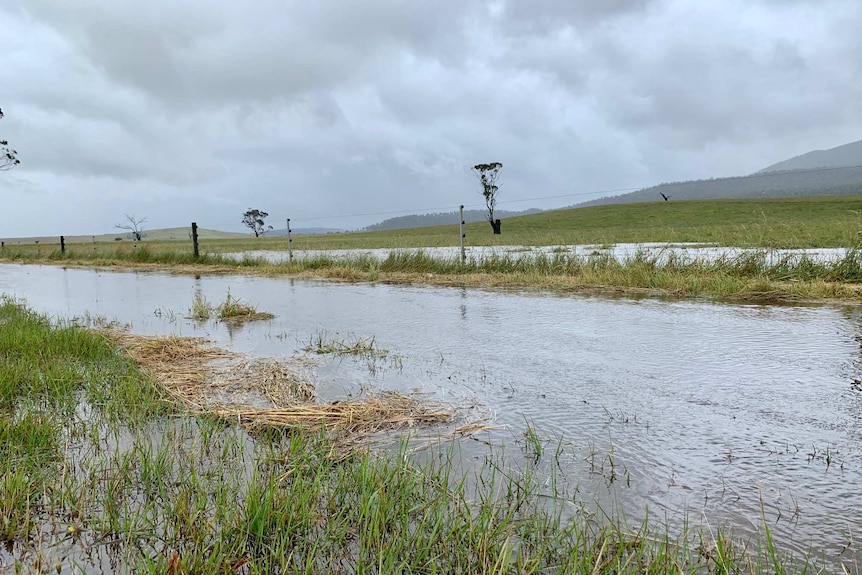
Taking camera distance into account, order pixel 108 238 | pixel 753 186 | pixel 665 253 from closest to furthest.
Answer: pixel 665 253, pixel 753 186, pixel 108 238

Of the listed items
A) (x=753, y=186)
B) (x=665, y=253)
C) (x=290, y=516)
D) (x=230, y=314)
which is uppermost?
(x=753, y=186)

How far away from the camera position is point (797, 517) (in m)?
2.52

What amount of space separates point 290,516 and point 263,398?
7.49 ft

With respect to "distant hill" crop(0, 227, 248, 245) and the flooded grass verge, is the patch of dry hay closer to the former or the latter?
the flooded grass verge

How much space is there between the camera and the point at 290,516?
2.35m

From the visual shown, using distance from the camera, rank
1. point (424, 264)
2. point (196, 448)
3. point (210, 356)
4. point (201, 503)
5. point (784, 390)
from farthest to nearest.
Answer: point (424, 264), point (210, 356), point (784, 390), point (196, 448), point (201, 503)

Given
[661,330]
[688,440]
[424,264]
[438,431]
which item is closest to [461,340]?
[661,330]

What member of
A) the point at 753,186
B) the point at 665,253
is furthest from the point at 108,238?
the point at 665,253

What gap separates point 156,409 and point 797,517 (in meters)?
3.90

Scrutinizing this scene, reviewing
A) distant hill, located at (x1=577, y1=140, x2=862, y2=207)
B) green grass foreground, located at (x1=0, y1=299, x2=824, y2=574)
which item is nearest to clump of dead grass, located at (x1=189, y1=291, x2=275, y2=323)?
green grass foreground, located at (x1=0, y1=299, x2=824, y2=574)

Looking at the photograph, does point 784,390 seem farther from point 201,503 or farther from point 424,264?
point 424,264

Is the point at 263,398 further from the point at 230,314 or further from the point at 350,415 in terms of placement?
the point at 230,314

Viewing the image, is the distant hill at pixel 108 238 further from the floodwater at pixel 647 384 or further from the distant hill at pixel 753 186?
the floodwater at pixel 647 384

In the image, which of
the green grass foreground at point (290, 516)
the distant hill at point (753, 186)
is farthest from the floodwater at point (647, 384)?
the distant hill at point (753, 186)
